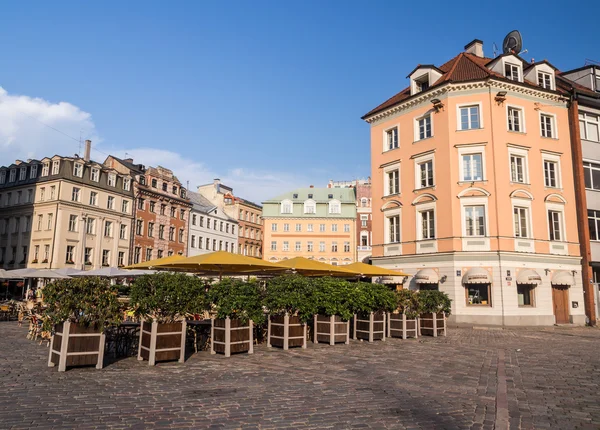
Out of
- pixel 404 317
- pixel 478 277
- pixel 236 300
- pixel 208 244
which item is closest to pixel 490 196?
pixel 478 277

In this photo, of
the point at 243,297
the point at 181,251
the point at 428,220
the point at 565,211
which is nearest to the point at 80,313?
the point at 243,297

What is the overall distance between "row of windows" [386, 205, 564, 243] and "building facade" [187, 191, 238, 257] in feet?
116

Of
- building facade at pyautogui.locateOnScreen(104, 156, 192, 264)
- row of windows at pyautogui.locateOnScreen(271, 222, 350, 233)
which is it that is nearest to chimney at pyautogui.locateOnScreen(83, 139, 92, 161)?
building facade at pyautogui.locateOnScreen(104, 156, 192, 264)

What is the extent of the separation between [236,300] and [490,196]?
1892 centimetres

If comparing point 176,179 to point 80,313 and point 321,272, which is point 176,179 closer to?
point 321,272

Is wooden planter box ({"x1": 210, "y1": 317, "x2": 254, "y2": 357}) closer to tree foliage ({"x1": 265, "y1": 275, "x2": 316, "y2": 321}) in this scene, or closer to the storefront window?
tree foliage ({"x1": 265, "y1": 275, "x2": 316, "y2": 321})

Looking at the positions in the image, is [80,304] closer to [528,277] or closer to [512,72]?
[528,277]

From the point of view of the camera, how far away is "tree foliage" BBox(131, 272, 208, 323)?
1040cm

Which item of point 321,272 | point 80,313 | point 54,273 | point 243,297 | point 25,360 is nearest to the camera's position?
point 80,313

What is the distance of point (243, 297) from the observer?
1188 cm

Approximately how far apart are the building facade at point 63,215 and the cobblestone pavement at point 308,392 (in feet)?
111

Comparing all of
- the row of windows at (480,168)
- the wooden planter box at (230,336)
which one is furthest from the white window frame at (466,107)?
the wooden planter box at (230,336)

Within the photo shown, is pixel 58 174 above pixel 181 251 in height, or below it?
above

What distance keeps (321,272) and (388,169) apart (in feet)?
39.1
